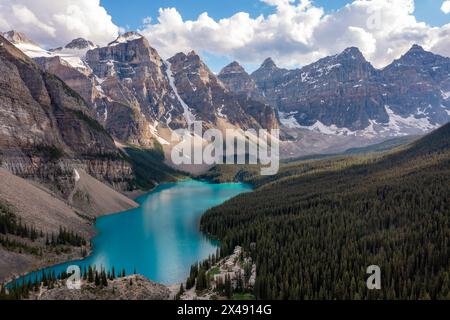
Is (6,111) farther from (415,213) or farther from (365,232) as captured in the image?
(415,213)

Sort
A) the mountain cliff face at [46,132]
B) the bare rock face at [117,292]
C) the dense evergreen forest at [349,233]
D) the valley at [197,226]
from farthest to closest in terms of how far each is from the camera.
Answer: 1. the mountain cliff face at [46,132]
2. the valley at [197,226]
3. the dense evergreen forest at [349,233]
4. the bare rock face at [117,292]

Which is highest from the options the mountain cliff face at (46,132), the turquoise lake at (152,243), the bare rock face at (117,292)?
the mountain cliff face at (46,132)

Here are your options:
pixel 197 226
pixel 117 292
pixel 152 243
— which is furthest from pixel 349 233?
pixel 117 292

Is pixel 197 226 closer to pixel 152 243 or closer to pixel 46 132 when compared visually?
pixel 152 243

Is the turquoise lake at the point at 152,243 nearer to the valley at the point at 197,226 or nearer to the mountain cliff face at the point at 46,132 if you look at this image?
the valley at the point at 197,226

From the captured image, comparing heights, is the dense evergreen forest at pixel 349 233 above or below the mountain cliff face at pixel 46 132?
below

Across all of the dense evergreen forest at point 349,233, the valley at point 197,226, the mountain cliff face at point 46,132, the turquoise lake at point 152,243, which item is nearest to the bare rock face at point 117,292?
the valley at point 197,226
